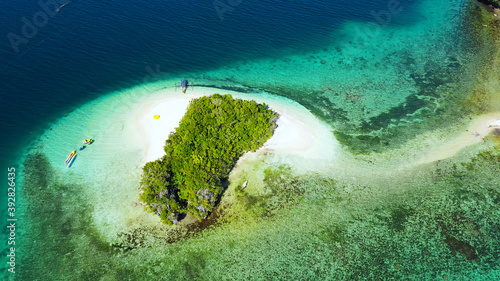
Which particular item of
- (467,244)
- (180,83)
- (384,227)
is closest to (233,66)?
(180,83)

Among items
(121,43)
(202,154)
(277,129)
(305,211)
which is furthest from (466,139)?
(121,43)

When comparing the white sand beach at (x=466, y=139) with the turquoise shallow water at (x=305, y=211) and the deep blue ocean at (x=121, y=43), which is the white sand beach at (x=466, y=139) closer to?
the turquoise shallow water at (x=305, y=211)

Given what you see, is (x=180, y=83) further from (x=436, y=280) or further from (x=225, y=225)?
(x=436, y=280)

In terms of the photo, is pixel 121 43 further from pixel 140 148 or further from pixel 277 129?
pixel 277 129

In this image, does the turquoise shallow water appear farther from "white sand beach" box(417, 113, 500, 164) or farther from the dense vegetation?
the dense vegetation

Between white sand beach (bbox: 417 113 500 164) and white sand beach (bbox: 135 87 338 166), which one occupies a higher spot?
white sand beach (bbox: 417 113 500 164)

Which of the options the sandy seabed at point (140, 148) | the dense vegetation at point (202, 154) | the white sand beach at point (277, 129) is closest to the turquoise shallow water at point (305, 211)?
the sandy seabed at point (140, 148)

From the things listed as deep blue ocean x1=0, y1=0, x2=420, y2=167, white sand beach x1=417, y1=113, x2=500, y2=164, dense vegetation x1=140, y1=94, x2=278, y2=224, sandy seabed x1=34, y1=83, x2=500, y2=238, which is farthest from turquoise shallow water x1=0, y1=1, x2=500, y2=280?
deep blue ocean x1=0, y1=0, x2=420, y2=167
